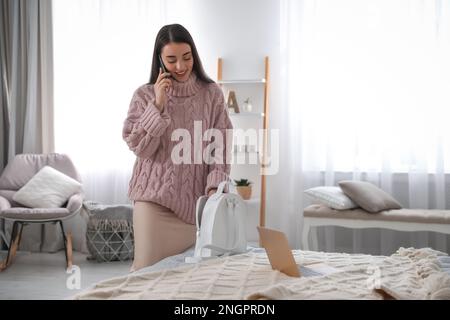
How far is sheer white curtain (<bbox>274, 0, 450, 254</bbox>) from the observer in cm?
414

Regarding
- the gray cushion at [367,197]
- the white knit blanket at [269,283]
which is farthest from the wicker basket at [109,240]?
the white knit blanket at [269,283]

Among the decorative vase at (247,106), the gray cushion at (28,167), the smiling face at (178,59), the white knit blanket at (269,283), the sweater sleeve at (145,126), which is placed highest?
the decorative vase at (247,106)

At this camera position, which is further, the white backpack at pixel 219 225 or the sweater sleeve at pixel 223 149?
the sweater sleeve at pixel 223 149

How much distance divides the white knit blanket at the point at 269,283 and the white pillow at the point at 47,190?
2.90m

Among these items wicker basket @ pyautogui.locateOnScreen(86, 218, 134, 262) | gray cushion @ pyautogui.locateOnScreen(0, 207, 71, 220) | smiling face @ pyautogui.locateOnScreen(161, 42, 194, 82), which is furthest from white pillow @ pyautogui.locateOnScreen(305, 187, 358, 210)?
smiling face @ pyautogui.locateOnScreen(161, 42, 194, 82)

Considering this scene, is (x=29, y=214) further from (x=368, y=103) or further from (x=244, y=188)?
(x=368, y=103)

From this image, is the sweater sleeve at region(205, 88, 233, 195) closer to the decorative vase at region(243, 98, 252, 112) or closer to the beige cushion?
the beige cushion

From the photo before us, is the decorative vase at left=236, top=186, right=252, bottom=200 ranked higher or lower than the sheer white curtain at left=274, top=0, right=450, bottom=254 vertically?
lower

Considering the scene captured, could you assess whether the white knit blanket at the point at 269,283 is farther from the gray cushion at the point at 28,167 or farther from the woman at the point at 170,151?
the gray cushion at the point at 28,167

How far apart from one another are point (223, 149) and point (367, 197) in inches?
Answer: 80.0

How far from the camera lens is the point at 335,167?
445 cm

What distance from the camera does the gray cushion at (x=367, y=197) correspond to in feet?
11.9

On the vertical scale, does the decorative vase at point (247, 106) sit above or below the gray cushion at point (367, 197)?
above

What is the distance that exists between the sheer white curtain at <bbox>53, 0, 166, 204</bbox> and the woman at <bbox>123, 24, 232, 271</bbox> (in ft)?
9.43
